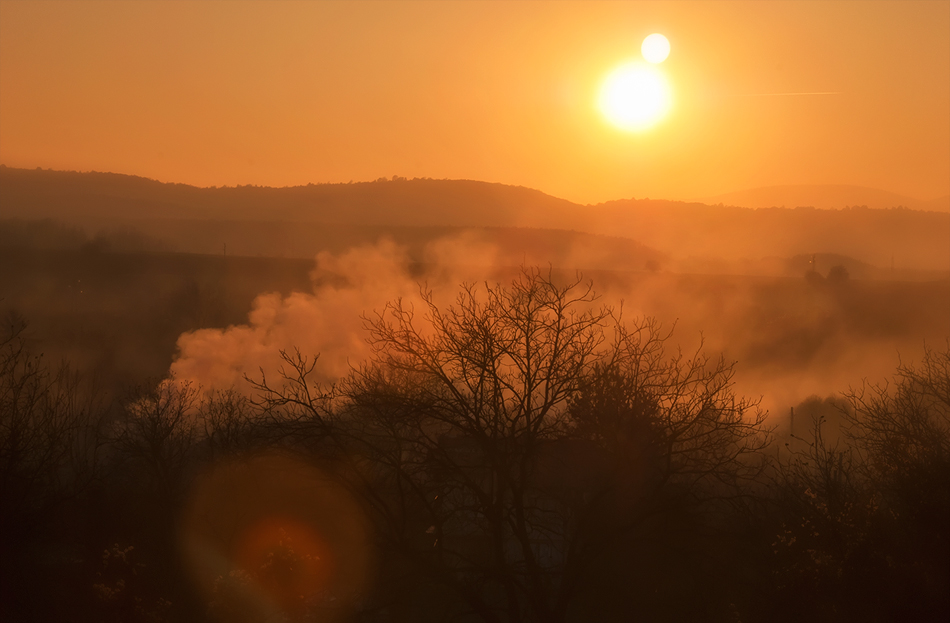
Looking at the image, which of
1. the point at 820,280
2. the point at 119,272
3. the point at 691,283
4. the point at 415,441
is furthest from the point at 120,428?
the point at 820,280

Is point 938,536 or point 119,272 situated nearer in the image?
point 938,536

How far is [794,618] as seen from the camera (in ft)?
62.8

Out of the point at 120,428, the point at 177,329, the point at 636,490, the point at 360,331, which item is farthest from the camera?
the point at 177,329

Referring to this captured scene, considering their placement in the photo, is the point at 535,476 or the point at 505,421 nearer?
the point at 505,421

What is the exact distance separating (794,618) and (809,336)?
272ft

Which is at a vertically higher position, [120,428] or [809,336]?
[809,336]

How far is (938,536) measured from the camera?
14.0 meters

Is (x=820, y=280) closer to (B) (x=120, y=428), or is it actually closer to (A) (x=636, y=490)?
(B) (x=120, y=428)

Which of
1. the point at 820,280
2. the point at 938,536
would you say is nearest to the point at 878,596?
the point at 938,536

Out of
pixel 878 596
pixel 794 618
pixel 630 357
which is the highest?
pixel 630 357

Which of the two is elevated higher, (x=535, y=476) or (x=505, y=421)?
(x=505, y=421)

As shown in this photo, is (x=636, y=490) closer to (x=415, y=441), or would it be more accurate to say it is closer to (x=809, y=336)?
(x=415, y=441)

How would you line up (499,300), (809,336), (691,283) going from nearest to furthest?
1. (499,300)
2. (809,336)
3. (691,283)

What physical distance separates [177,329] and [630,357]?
271ft
